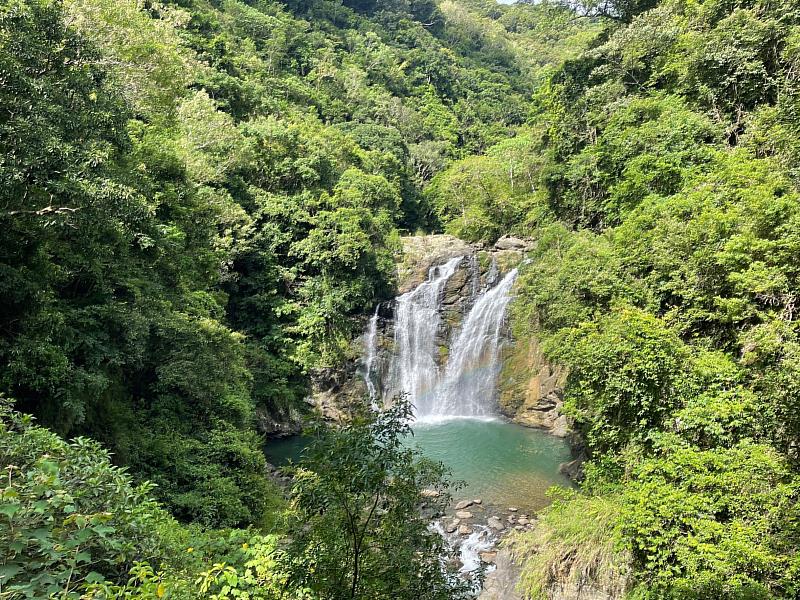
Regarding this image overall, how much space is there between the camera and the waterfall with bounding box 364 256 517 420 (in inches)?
872

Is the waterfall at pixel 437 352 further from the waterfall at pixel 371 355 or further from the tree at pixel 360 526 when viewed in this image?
the tree at pixel 360 526

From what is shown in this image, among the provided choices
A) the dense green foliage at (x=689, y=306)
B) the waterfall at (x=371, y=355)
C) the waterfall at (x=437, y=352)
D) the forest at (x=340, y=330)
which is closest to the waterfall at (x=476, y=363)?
the waterfall at (x=437, y=352)

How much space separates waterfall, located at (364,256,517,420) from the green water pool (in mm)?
1428

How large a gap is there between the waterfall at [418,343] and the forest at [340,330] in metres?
2.20

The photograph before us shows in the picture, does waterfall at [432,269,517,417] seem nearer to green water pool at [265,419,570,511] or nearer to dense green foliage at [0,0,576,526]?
green water pool at [265,419,570,511]

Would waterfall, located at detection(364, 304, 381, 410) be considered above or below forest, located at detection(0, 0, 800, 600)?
below

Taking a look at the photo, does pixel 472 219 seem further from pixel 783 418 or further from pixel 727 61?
pixel 783 418

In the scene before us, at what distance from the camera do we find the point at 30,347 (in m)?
7.51

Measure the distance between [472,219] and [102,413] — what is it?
984 inches

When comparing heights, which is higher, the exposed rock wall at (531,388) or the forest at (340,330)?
the forest at (340,330)

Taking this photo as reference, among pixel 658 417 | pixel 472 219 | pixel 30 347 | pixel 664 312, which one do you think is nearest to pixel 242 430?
pixel 30 347

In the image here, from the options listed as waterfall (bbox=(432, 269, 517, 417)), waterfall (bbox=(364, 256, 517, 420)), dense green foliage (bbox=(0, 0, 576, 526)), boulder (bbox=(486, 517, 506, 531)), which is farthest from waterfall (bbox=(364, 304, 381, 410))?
boulder (bbox=(486, 517, 506, 531))

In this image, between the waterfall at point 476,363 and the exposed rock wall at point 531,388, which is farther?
the waterfall at point 476,363

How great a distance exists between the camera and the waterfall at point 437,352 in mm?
22156
